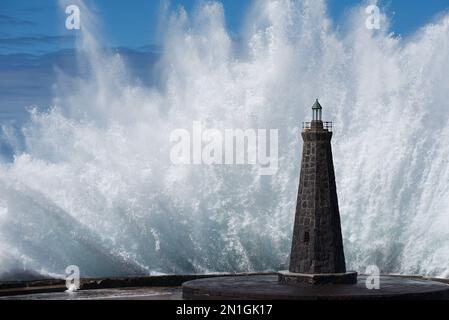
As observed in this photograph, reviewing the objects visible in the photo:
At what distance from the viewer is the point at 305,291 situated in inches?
927

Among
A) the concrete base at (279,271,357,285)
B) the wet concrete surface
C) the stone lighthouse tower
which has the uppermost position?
the stone lighthouse tower

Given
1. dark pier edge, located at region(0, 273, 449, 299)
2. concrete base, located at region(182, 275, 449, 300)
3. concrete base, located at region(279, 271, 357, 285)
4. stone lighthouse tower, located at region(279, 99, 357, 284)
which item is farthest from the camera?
→ dark pier edge, located at region(0, 273, 449, 299)

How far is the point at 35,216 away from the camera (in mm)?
35812

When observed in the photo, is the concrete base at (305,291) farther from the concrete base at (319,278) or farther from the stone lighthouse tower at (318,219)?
the stone lighthouse tower at (318,219)

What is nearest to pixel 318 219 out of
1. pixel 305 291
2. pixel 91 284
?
pixel 305 291

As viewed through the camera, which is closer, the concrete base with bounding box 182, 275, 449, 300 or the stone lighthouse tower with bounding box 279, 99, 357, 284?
the concrete base with bounding box 182, 275, 449, 300

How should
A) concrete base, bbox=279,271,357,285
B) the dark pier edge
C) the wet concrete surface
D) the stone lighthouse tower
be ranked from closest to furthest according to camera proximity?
concrete base, bbox=279,271,357,285 → the stone lighthouse tower → the wet concrete surface → the dark pier edge

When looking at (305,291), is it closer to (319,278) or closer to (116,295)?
(319,278)

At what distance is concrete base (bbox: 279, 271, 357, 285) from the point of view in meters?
24.8

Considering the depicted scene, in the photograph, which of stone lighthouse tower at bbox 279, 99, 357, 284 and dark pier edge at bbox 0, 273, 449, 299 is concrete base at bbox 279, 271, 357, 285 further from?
dark pier edge at bbox 0, 273, 449, 299

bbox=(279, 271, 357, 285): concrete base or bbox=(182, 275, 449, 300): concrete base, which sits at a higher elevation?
bbox=(279, 271, 357, 285): concrete base

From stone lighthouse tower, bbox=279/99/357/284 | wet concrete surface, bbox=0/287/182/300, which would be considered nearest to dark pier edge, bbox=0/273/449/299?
wet concrete surface, bbox=0/287/182/300
